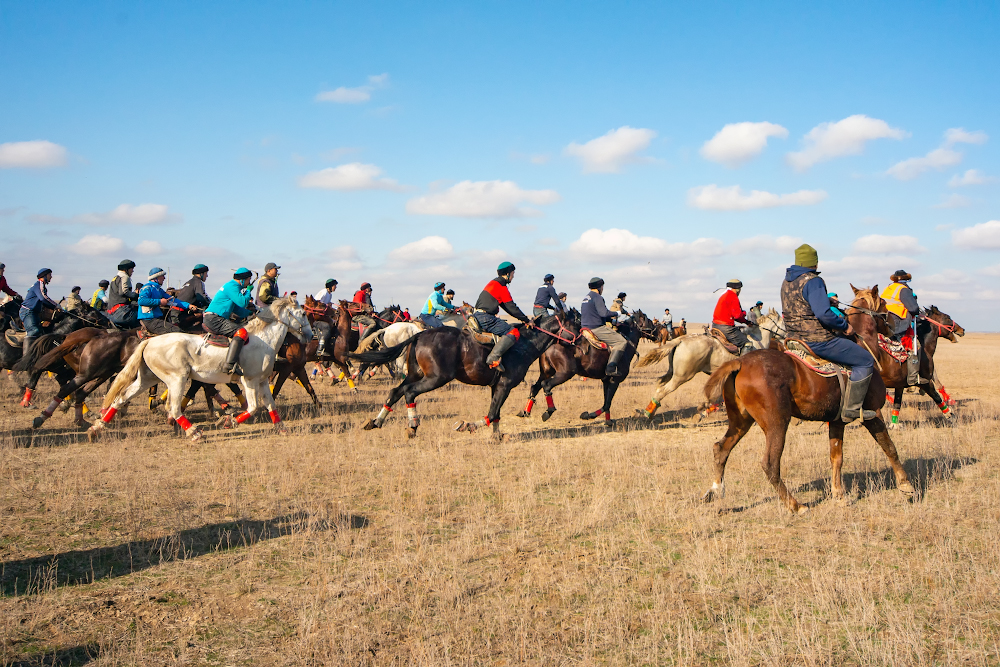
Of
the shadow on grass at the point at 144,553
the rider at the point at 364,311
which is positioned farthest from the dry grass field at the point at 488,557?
the rider at the point at 364,311

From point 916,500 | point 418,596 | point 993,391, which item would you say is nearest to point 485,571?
point 418,596

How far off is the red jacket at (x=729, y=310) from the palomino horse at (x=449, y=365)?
3776 millimetres

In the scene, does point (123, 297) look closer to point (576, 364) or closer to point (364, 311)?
point (364, 311)

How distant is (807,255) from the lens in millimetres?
6992

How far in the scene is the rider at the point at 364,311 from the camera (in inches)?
747

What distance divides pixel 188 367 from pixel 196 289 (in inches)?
125

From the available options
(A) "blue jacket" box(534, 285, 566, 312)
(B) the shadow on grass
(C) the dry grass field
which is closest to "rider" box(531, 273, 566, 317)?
(A) "blue jacket" box(534, 285, 566, 312)

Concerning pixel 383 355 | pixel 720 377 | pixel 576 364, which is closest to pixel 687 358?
pixel 576 364

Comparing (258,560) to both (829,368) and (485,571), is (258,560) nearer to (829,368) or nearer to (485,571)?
(485,571)

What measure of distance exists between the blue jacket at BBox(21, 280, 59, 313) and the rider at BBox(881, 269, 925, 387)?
1524 cm

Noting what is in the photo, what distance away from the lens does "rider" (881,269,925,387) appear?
1067 centimetres

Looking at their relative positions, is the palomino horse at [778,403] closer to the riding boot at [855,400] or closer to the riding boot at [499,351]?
the riding boot at [855,400]

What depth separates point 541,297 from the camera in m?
13.5

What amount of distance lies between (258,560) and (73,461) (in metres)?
4.95
